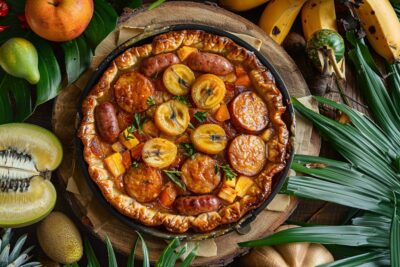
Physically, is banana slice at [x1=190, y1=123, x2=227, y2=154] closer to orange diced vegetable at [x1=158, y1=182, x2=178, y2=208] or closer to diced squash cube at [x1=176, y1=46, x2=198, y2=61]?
orange diced vegetable at [x1=158, y1=182, x2=178, y2=208]

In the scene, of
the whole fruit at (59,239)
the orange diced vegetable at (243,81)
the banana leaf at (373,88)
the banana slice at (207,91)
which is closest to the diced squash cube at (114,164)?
the whole fruit at (59,239)

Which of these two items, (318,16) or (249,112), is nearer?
(249,112)

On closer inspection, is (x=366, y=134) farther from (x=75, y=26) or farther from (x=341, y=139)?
(x=75, y=26)

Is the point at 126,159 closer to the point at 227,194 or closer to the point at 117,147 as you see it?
→ the point at 117,147

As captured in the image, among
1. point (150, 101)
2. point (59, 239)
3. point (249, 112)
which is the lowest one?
point (59, 239)

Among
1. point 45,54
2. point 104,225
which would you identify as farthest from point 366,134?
point 45,54

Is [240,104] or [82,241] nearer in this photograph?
[240,104]

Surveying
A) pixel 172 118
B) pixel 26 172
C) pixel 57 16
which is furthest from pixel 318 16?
pixel 26 172

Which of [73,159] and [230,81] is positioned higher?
[230,81]
